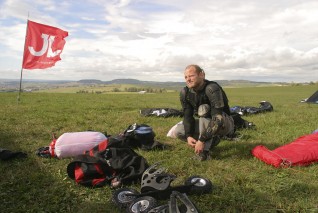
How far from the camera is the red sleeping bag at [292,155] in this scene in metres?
5.64

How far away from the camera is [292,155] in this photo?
5844 millimetres

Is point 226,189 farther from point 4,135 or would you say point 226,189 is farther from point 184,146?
point 4,135

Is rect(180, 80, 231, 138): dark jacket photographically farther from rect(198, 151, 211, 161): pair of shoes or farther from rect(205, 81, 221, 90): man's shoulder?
rect(198, 151, 211, 161): pair of shoes

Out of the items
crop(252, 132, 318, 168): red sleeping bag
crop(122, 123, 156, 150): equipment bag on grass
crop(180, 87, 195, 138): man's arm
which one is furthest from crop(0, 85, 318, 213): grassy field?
crop(180, 87, 195, 138): man's arm

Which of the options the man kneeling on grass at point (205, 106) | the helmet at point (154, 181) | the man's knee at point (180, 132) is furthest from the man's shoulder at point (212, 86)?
the helmet at point (154, 181)

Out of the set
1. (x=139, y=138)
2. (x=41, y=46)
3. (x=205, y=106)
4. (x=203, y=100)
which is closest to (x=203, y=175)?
(x=205, y=106)

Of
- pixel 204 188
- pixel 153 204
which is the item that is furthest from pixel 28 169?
pixel 204 188

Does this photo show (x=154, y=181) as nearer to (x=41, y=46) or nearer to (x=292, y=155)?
(x=292, y=155)

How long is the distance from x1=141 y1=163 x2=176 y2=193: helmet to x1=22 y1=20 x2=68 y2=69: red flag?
14.1 metres

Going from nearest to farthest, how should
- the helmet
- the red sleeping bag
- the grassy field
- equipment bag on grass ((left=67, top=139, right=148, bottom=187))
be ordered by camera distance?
1. the grassy field
2. the helmet
3. equipment bag on grass ((left=67, top=139, right=148, bottom=187))
4. the red sleeping bag

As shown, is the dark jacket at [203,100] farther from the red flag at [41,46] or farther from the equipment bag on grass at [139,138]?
the red flag at [41,46]

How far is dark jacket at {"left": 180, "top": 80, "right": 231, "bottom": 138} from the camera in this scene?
241 inches

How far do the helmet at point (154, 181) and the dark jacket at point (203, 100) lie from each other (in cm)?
222

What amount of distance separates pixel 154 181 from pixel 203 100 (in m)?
2.71
